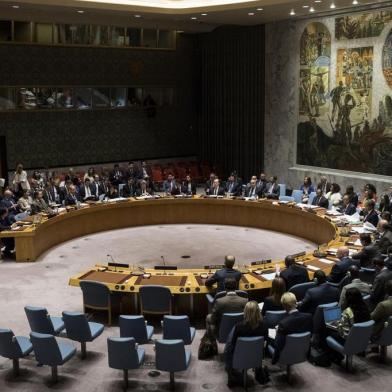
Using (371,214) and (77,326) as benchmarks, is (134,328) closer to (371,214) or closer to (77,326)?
(77,326)

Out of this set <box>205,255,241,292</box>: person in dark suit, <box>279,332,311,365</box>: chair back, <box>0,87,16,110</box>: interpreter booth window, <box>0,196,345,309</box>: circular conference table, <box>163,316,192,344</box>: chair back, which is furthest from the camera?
<box>0,87,16,110</box>: interpreter booth window

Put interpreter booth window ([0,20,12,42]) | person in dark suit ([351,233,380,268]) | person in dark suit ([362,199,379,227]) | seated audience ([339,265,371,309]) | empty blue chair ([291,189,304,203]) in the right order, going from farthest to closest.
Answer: interpreter booth window ([0,20,12,42]), empty blue chair ([291,189,304,203]), person in dark suit ([362,199,379,227]), person in dark suit ([351,233,380,268]), seated audience ([339,265,371,309])

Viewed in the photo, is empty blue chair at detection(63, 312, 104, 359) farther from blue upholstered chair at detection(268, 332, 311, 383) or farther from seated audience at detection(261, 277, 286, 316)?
blue upholstered chair at detection(268, 332, 311, 383)

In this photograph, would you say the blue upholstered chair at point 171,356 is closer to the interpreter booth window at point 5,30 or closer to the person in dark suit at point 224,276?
the person in dark suit at point 224,276

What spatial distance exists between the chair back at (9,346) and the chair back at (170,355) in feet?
5.63

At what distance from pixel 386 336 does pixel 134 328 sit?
315cm

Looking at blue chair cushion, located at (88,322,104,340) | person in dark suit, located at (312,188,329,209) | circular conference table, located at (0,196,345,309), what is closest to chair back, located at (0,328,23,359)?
blue chair cushion, located at (88,322,104,340)

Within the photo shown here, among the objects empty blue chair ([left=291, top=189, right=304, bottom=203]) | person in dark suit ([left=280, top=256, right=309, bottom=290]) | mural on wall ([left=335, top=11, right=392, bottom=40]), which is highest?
mural on wall ([left=335, top=11, right=392, bottom=40])

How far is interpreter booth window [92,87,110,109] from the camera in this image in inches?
823

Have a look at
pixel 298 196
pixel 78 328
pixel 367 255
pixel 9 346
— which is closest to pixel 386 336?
pixel 367 255

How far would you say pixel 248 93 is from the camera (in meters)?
20.7

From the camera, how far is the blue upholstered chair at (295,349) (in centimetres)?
669

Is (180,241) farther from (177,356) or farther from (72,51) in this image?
(72,51)

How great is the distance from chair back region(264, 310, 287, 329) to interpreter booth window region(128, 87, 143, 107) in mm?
15638
